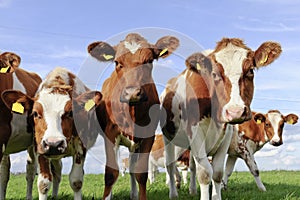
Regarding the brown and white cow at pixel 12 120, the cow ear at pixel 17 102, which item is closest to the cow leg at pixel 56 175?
the brown and white cow at pixel 12 120

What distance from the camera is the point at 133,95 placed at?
646 cm

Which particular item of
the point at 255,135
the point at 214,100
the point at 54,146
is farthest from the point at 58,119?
the point at 255,135

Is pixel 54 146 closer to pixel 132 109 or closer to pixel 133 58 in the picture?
pixel 132 109

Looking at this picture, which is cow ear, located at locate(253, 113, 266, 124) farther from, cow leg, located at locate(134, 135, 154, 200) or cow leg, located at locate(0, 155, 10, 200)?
cow leg, located at locate(0, 155, 10, 200)

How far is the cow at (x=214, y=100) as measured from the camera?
6.57m

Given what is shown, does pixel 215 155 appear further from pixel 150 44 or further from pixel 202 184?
pixel 150 44

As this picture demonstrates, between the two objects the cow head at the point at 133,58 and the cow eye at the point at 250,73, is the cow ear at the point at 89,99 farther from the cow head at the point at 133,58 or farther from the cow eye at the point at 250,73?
the cow eye at the point at 250,73

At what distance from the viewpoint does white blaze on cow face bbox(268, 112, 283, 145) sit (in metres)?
13.2

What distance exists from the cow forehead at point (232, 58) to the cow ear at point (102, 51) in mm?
1958

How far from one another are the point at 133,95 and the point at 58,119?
3.92 ft

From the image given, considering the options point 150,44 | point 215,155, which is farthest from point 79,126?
point 215,155

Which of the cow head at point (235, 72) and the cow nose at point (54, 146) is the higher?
the cow head at point (235, 72)

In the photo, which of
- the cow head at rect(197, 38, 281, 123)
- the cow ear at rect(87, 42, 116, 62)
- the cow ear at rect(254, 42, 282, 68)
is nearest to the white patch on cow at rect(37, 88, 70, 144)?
the cow ear at rect(87, 42, 116, 62)

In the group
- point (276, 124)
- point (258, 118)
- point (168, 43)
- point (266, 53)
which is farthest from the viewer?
point (276, 124)
